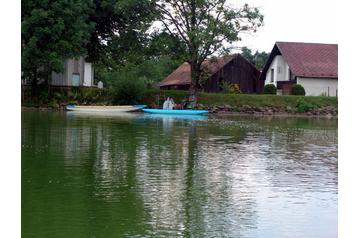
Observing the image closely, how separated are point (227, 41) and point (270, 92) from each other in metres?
9.43

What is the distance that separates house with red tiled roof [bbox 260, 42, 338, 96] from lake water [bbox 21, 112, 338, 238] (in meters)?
38.9

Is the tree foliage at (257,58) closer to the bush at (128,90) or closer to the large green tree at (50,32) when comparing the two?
the bush at (128,90)

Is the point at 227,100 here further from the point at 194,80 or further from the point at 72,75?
the point at 72,75

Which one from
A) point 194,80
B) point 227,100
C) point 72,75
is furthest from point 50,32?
point 227,100

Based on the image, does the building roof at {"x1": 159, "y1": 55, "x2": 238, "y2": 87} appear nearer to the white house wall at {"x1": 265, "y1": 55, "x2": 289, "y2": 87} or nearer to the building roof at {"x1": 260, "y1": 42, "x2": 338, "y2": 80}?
the white house wall at {"x1": 265, "y1": 55, "x2": 289, "y2": 87}

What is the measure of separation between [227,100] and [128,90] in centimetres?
869

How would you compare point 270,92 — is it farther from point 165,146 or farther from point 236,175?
point 236,175

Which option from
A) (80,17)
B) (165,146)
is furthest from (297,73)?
(165,146)

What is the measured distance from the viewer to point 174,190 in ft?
33.7

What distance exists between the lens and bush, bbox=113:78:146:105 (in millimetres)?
45438

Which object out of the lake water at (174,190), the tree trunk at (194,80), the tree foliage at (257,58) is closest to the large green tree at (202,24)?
the tree trunk at (194,80)

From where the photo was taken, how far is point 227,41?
148 ft

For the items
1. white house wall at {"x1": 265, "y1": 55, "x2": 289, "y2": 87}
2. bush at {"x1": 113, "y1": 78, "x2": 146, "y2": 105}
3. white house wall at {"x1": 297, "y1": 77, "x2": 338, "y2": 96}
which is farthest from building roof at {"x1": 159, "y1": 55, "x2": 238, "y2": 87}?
bush at {"x1": 113, "y1": 78, "x2": 146, "y2": 105}

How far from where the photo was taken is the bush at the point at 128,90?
45438 mm
